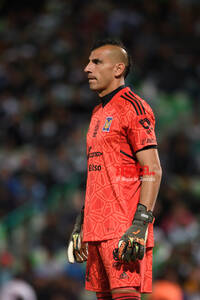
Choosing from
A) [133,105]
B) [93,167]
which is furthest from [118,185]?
[133,105]

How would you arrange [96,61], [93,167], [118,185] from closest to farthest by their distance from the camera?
[118,185] → [93,167] → [96,61]

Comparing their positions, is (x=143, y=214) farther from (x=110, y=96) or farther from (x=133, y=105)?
(x=110, y=96)

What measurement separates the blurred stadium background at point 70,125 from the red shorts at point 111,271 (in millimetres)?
3489

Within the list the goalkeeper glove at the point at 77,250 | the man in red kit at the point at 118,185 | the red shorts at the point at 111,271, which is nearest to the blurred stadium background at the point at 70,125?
the goalkeeper glove at the point at 77,250

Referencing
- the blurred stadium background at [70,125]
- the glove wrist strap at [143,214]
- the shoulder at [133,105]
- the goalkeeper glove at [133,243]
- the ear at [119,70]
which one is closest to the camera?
the goalkeeper glove at [133,243]

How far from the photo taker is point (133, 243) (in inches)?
107

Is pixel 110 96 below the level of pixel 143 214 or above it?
above

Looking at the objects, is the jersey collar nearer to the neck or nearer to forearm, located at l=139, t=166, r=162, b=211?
the neck

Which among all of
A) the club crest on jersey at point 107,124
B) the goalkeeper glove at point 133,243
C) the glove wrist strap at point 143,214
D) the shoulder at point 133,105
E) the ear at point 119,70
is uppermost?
the ear at point 119,70

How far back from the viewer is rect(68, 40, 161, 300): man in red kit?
2852 millimetres

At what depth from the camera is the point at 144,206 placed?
2871 millimetres

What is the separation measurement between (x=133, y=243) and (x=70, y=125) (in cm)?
682

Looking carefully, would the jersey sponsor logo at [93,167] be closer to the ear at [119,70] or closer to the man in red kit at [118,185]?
the man in red kit at [118,185]

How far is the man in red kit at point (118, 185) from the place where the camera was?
2852 mm
